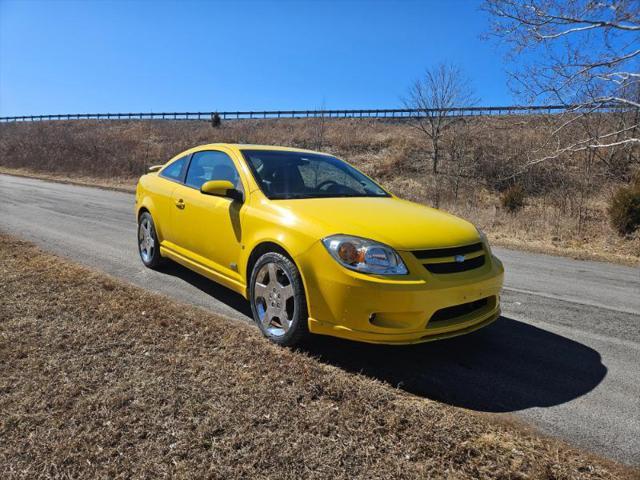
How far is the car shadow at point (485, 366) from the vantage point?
3.02m

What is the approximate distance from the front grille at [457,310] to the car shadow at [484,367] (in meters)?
0.42

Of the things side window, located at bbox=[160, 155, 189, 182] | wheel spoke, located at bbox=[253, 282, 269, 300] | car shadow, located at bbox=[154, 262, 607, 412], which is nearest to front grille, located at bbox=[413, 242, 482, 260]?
car shadow, located at bbox=[154, 262, 607, 412]

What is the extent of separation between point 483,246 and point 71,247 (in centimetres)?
599

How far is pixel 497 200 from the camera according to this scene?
21188 mm

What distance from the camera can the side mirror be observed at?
156 inches

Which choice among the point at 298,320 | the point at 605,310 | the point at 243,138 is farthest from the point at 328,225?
the point at 243,138

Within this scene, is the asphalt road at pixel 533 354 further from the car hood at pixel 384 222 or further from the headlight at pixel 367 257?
the car hood at pixel 384 222

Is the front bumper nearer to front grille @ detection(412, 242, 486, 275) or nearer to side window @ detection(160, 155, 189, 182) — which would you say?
front grille @ detection(412, 242, 486, 275)

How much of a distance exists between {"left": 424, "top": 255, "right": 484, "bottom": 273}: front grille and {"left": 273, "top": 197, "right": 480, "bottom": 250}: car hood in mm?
139

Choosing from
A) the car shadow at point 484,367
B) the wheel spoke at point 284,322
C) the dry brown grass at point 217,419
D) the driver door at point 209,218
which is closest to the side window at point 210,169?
the driver door at point 209,218

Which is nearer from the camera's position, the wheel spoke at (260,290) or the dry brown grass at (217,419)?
the dry brown grass at (217,419)

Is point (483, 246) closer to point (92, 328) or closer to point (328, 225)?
point (328, 225)

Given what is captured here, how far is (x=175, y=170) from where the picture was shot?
5469 millimetres

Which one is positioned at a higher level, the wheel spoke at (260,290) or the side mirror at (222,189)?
the side mirror at (222,189)
